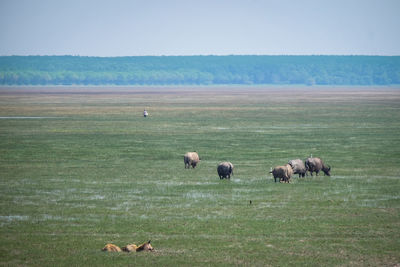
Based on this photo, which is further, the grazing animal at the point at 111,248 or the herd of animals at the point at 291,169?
the herd of animals at the point at 291,169

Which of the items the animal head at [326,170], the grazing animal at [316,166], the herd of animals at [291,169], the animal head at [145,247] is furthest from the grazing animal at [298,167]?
the animal head at [145,247]

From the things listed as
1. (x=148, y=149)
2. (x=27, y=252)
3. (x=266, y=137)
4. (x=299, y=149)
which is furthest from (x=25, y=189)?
(x=266, y=137)

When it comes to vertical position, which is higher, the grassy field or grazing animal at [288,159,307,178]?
grazing animal at [288,159,307,178]

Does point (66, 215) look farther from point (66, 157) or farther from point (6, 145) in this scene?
point (6, 145)

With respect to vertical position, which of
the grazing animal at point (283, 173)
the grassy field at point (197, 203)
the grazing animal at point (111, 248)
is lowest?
the grassy field at point (197, 203)

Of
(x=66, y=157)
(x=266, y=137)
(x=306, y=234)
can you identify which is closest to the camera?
(x=306, y=234)

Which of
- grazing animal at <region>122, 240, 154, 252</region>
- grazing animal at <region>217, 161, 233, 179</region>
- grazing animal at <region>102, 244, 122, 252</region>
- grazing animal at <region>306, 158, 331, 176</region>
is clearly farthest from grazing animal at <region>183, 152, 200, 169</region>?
grazing animal at <region>102, 244, 122, 252</region>

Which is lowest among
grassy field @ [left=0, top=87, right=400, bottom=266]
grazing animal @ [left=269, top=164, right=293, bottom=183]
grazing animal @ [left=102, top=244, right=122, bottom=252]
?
grassy field @ [left=0, top=87, right=400, bottom=266]

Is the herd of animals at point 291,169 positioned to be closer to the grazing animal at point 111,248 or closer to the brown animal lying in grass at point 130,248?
the brown animal lying in grass at point 130,248

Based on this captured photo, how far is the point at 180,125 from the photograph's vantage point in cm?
8319

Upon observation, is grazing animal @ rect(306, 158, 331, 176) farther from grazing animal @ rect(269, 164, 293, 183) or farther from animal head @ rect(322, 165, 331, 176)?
grazing animal @ rect(269, 164, 293, 183)

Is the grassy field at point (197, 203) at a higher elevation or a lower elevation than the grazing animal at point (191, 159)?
lower

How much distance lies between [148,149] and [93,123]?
31358 millimetres

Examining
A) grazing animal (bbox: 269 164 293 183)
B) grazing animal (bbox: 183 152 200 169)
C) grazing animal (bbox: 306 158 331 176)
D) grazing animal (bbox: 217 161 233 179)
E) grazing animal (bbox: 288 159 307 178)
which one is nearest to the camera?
grazing animal (bbox: 269 164 293 183)
